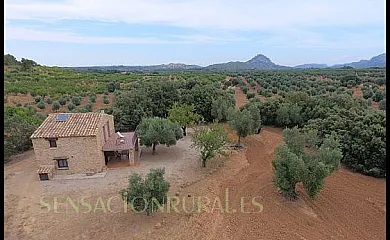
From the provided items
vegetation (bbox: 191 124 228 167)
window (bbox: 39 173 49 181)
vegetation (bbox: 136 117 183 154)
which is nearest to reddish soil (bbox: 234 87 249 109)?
vegetation (bbox: 136 117 183 154)

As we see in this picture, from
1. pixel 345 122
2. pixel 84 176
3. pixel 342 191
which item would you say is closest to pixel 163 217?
pixel 84 176

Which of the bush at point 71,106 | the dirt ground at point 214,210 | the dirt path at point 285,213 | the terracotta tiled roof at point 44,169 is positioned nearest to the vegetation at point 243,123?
the dirt ground at point 214,210

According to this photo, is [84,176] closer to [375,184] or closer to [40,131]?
[40,131]

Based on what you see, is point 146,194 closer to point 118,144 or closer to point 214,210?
point 214,210

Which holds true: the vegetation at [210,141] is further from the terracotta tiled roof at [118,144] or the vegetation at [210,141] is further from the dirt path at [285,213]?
the terracotta tiled roof at [118,144]

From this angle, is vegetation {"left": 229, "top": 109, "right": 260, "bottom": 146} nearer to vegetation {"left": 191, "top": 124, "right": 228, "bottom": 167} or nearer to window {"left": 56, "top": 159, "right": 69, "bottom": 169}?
vegetation {"left": 191, "top": 124, "right": 228, "bottom": 167}
